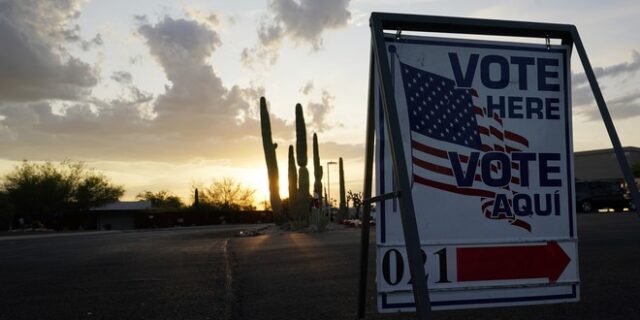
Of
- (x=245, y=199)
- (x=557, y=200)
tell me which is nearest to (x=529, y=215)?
(x=557, y=200)

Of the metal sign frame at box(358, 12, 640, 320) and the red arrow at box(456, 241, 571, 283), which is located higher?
the metal sign frame at box(358, 12, 640, 320)

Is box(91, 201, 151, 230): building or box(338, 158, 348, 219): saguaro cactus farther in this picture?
box(91, 201, 151, 230): building

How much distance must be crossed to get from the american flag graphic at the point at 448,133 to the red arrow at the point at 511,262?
0.55 feet

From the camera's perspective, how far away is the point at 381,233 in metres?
3.57

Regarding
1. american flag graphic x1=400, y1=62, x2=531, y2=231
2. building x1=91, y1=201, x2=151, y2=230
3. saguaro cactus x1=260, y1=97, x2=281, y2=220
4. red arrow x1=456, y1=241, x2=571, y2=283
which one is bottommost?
building x1=91, y1=201, x2=151, y2=230

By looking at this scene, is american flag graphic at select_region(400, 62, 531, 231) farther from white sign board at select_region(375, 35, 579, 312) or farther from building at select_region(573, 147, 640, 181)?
building at select_region(573, 147, 640, 181)

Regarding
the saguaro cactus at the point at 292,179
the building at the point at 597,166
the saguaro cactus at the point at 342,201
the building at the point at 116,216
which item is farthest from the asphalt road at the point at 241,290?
the building at the point at 116,216

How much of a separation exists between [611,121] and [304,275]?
17.9 feet

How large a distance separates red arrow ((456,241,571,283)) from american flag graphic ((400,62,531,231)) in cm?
17

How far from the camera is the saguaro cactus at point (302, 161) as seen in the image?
110 ft

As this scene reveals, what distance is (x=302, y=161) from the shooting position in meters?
34.4

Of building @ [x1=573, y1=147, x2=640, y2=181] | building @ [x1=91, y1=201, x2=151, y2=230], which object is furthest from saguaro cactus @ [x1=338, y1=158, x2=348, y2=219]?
building @ [x1=91, y1=201, x2=151, y2=230]

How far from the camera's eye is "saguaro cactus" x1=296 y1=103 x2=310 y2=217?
33.4 m

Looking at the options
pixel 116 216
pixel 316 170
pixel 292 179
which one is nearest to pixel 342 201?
pixel 316 170
